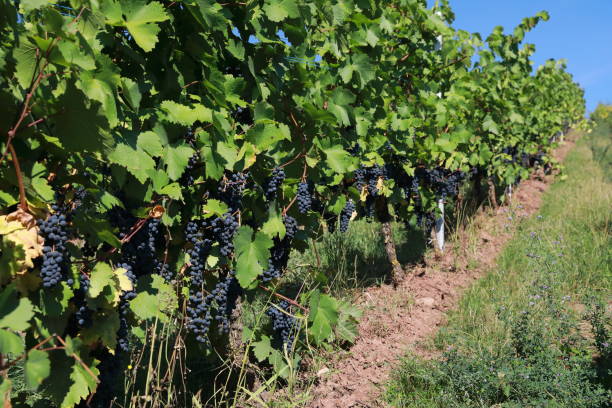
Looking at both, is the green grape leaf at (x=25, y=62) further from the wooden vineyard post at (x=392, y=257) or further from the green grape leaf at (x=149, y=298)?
the wooden vineyard post at (x=392, y=257)

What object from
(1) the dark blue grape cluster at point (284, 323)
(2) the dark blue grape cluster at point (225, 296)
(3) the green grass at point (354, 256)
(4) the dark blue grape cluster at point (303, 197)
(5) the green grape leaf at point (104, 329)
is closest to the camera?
(5) the green grape leaf at point (104, 329)

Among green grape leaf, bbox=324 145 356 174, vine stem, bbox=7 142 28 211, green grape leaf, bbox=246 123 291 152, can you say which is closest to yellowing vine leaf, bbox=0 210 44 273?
vine stem, bbox=7 142 28 211

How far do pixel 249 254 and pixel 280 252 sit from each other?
0.47 metres

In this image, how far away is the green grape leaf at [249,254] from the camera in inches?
116

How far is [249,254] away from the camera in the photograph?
118 inches

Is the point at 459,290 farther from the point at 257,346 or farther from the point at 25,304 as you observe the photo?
the point at 25,304

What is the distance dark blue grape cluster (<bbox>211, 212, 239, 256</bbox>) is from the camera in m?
2.84

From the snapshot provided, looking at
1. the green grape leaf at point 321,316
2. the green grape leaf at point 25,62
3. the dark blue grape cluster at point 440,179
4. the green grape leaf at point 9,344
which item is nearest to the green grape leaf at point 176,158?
the green grape leaf at point 25,62

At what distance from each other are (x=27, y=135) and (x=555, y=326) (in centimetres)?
416

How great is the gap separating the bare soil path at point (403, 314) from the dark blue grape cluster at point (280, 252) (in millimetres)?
892

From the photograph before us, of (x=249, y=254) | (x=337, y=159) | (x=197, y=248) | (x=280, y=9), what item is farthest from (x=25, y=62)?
(x=337, y=159)

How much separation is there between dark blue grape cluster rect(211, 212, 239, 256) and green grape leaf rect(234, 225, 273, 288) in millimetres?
83

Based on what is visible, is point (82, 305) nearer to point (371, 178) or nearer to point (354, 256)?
point (371, 178)

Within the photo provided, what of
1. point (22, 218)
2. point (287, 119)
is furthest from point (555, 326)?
point (22, 218)
